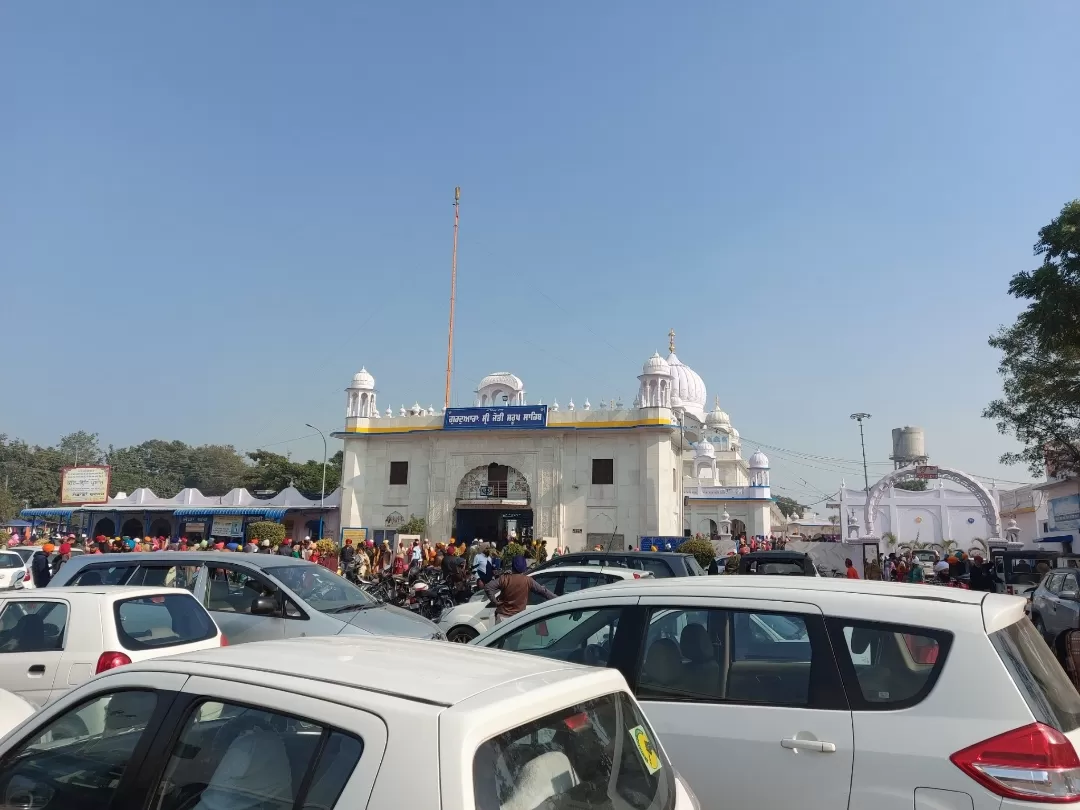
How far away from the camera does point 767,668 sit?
12.3 feet

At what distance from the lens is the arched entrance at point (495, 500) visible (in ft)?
117

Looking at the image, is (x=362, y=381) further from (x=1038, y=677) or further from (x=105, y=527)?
(x=1038, y=677)

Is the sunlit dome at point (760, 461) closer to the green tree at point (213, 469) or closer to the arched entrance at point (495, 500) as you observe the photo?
the arched entrance at point (495, 500)

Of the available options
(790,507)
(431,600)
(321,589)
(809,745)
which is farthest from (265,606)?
(790,507)

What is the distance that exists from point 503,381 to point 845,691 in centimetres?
3866

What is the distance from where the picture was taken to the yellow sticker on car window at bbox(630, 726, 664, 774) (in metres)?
2.44

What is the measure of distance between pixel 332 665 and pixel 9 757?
3.73 feet

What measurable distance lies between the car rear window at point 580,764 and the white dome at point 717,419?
63984 millimetres

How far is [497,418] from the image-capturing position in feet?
118

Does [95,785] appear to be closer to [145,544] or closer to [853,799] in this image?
[853,799]

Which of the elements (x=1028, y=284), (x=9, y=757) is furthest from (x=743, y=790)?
(x=1028, y=284)

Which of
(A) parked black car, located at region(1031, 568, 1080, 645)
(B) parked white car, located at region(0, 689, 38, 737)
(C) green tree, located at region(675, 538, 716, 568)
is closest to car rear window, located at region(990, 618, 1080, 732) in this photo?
(B) parked white car, located at region(0, 689, 38, 737)

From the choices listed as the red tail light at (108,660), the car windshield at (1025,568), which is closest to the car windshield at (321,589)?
the red tail light at (108,660)

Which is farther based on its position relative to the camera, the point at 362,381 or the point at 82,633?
the point at 362,381
